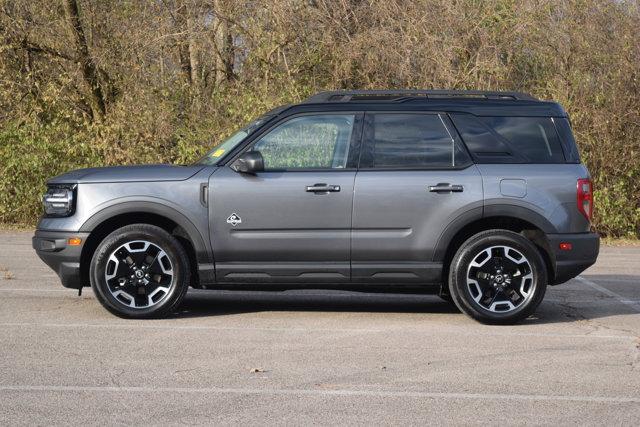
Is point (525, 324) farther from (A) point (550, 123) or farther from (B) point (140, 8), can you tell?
(B) point (140, 8)

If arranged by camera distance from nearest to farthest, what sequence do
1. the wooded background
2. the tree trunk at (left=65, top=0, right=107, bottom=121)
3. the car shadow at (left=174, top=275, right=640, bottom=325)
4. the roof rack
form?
the roof rack < the car shadow at (left=174, top=275, right=640, bottom=325) < the wooded background < the tree trunk at (left=65, top=0, right=107, bottom=121)

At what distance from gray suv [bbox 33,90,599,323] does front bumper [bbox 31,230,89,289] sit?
0.4 inches

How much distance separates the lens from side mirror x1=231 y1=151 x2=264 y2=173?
9.42 m

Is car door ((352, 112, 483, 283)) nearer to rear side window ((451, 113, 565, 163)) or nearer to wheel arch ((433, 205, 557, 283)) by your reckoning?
wheel arch ((433, 205, 557, 283))

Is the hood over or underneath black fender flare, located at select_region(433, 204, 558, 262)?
over

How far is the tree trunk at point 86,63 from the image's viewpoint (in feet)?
70.1

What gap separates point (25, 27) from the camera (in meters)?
21.1

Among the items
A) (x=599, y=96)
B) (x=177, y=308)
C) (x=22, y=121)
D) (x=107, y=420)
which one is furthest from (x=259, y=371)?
(x=22, y=121)

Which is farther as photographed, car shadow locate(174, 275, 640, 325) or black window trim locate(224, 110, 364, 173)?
car shadow locate(174, 275, 640, 325)

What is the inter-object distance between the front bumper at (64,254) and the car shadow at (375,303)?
97cm

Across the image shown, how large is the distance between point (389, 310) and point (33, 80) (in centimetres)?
1257

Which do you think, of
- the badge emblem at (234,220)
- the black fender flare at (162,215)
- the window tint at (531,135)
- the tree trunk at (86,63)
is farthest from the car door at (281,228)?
the tree trunk at (86,63)

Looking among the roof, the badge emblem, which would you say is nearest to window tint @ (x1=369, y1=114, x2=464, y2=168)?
the roof

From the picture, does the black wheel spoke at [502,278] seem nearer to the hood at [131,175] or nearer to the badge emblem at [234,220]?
the badge emblem at [234,220]
